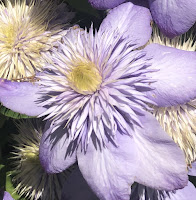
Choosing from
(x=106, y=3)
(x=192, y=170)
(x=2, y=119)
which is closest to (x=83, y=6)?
(x=106, y=3)

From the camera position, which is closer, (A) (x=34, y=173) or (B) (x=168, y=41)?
(B) (x=168, y=41)

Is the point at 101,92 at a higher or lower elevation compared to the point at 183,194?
higher

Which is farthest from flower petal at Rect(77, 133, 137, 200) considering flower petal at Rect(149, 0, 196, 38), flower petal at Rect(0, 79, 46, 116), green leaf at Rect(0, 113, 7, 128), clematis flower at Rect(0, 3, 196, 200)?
green leaf at Rect(0, 113, 7, 128)

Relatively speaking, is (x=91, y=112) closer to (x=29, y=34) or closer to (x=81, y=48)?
(x=81, y=48)

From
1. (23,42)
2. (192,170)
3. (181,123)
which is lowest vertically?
(192,170)

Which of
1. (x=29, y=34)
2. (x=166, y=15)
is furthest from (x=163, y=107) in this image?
(x=29, y=34)

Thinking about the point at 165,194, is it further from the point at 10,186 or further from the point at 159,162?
the point at 10,186
